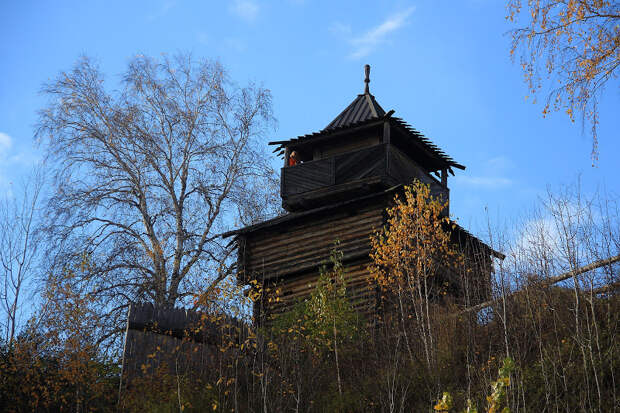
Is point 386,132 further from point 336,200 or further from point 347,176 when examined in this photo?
point 336,200

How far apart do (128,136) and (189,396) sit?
12.1 metres

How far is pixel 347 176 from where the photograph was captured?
1989 centimetres

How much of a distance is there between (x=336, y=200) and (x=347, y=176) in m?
0.80

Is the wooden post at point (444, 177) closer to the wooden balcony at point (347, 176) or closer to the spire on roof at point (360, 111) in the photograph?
the wooden balcony at point (347, 176)

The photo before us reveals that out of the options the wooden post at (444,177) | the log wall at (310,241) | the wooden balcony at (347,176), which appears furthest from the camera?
the wooden post at (444,177)

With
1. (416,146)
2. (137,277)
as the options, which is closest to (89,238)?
(137,277)

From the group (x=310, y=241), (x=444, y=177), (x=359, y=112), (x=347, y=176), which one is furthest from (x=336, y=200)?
(x=444, y=177)

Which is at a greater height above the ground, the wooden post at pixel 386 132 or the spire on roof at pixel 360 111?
the spire on roof at pixel 360 111

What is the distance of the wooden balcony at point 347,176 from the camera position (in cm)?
1934

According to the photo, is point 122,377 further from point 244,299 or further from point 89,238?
point 89,238

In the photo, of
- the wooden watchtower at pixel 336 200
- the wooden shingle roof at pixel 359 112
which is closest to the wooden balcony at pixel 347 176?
the wooden watchtower at pixel 336 200

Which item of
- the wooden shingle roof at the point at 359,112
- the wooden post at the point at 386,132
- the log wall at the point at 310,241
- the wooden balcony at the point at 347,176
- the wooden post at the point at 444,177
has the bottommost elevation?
the log wall at the point at 310,241

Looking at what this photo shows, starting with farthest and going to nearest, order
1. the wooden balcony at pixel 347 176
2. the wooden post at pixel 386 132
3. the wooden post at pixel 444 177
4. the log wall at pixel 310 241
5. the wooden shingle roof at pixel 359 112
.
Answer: the wooden post at pixel 444 177 < the wooden shingle roof at pixel 359 112 < the wooden post at pixel 386 132 < the wooden balcony at pixel 347 176 < the log wall at pixel 310 241

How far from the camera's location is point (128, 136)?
21.8 m
